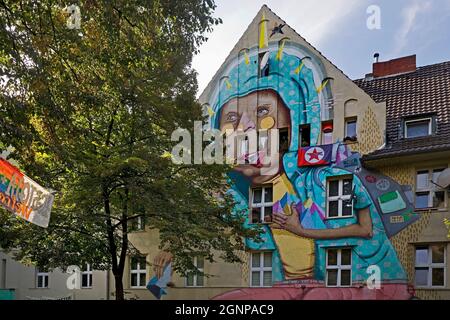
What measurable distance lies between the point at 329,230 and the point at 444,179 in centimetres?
186

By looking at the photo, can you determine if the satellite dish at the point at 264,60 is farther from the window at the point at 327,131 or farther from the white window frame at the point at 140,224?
the white window frame at the point at 140,224

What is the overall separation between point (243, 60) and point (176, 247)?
3672 millimetres

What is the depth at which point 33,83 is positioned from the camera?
393 centimetres

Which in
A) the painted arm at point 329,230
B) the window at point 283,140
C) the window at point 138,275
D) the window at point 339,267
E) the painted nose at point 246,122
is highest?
the painted nose at point 246,122

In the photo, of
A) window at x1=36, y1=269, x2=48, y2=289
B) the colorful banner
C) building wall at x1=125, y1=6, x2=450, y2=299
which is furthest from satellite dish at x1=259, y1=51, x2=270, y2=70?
window at x1=36, y1=269, x2=48, y2=289

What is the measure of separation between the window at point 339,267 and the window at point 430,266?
39.0 inches

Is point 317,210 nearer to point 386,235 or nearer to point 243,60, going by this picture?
point 386,235

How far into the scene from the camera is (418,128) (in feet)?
26.4

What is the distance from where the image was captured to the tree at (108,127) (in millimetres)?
3943

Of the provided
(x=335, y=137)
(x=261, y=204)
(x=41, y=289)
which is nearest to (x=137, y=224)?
(x=261, y=204)

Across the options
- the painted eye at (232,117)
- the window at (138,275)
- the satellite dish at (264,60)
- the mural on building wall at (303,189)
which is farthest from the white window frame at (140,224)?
the satellite dish at (264,60)

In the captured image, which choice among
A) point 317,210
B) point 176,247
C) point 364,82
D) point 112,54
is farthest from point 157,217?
point 364,82

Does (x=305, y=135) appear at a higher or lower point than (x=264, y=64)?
lower

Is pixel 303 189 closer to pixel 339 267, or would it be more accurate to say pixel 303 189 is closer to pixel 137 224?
pixel 339 267
